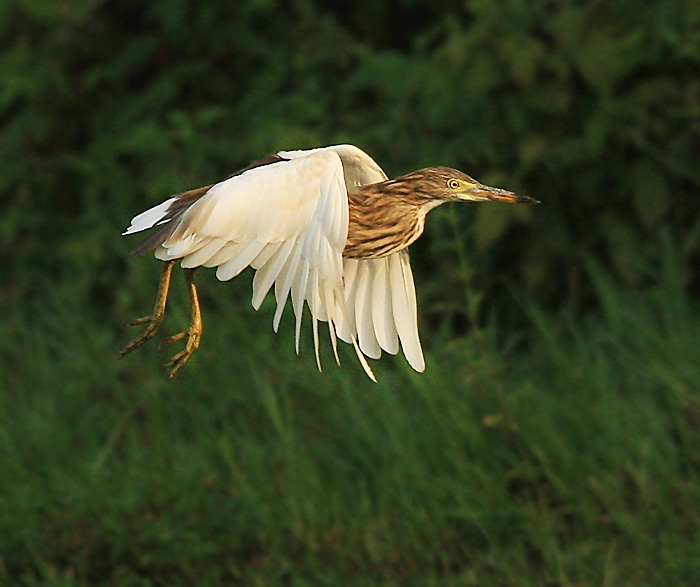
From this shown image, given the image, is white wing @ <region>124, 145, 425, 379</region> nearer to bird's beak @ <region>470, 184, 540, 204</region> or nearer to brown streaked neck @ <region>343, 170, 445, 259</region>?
brown streaked neck @ <region>343, 170, 445, 259</region>

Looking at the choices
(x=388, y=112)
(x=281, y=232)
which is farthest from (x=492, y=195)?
(x=388, y=112)

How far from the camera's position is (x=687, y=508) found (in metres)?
5.41

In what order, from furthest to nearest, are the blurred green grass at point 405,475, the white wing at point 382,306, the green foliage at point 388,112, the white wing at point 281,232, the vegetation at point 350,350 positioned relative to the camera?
the green foliage at point 388,112, the vegetation at point 350,350, the blurred green grass at point 405,475, the white wing at point 382,306, the white wing at point 281,232

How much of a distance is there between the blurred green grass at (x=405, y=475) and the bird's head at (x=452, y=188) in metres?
1.90

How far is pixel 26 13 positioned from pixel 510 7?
2.81 metres

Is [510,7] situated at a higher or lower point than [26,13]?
lower

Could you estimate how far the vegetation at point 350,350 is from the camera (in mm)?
5555

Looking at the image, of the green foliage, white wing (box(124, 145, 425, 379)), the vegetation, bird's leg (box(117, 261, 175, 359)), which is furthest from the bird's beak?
the green foliage

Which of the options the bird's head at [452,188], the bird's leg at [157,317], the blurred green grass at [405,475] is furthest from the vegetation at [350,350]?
the bird's leg at [157,317]

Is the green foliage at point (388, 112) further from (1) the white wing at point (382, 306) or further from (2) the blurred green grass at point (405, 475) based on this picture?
(1) the white wing at point (382, 306)

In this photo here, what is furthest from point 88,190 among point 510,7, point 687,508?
point 687,508

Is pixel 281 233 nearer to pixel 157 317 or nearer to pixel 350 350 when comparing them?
pixel 157 317

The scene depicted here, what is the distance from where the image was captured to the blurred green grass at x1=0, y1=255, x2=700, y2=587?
5.45 metres

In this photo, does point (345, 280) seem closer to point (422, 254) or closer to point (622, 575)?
point (622, 575)
